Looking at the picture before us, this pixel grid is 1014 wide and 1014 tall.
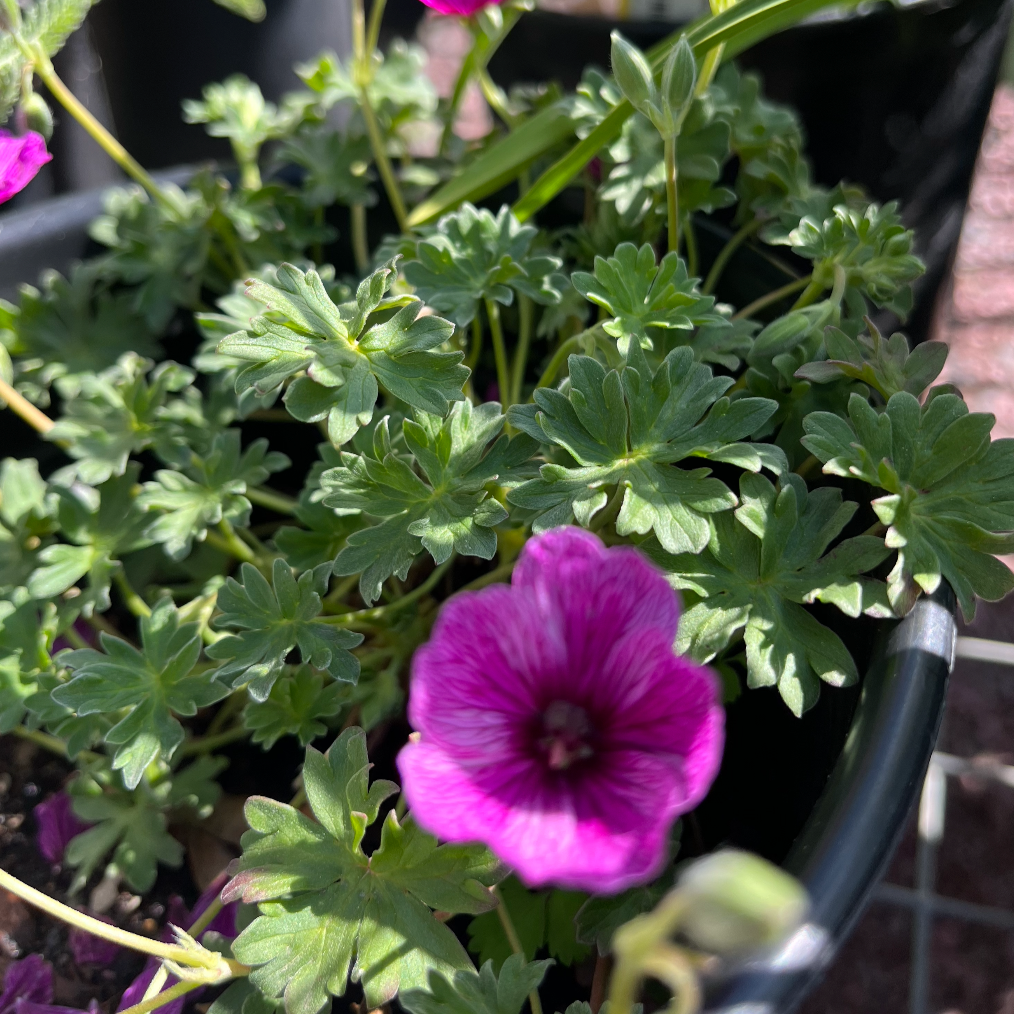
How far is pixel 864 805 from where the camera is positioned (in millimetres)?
503

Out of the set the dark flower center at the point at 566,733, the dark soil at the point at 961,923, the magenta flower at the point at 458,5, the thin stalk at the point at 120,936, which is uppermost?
the magenta flower at the point at 458,5

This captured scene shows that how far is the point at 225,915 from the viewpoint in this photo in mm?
765

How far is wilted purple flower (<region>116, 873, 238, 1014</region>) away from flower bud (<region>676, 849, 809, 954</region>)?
1.58ft

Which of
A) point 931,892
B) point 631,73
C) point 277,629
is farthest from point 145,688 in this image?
point 931,892

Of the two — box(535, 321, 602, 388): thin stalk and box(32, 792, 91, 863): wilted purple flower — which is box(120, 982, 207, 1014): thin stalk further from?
box(535, 321, 602, 388): thin stalk

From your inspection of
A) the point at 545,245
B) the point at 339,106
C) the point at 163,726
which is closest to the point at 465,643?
the point at 163,726

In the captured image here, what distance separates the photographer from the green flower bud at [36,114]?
81 cm

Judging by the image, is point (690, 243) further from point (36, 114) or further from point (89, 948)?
point (89, 948)

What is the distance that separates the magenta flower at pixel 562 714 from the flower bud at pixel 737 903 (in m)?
0.10

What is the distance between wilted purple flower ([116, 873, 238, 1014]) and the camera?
0.68 m

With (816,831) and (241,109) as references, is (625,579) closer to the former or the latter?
(816,831)

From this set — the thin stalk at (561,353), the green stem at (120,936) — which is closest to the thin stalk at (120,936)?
the green stem at (120,936)

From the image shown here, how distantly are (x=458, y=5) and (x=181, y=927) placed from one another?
0.77 m

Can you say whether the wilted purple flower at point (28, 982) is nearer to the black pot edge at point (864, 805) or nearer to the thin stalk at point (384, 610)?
the thin stalk at point (384, 610)
